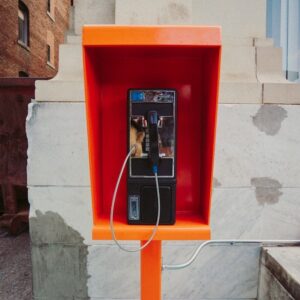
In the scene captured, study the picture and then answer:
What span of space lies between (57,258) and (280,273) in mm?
1602

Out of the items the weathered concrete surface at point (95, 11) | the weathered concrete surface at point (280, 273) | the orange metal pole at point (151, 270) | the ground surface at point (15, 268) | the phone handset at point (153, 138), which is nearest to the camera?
the phone handset at point (153, 138)

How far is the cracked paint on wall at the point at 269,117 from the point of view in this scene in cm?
244

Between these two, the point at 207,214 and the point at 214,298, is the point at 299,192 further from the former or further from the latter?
the point at 207,214

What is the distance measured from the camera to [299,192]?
2.49 m

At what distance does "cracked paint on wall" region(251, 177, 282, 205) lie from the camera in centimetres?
247

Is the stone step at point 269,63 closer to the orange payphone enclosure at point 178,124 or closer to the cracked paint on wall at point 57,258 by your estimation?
the orange payphone enclosure at point 178,124

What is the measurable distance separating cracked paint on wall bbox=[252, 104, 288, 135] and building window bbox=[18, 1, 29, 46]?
12.1 metres

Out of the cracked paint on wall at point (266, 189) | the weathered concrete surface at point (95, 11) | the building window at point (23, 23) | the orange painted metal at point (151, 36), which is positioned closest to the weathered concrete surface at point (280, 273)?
the cracked paint on wall at point (266, 189)

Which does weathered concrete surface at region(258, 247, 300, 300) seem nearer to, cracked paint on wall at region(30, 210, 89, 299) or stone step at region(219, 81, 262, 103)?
stone step at region(219, 81, 262, 103)

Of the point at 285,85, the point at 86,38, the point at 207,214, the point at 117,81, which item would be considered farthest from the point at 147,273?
the point at 285,85

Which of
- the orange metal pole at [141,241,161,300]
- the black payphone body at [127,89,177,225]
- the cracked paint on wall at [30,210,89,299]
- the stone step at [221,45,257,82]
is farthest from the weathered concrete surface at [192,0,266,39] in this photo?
the cracked paint on wall at [30,210,89,299]

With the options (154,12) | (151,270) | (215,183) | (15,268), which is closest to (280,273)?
(215,183)

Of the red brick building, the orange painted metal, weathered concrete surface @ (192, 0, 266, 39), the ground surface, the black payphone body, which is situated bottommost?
the ground surface

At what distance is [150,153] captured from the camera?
5.00 ft
